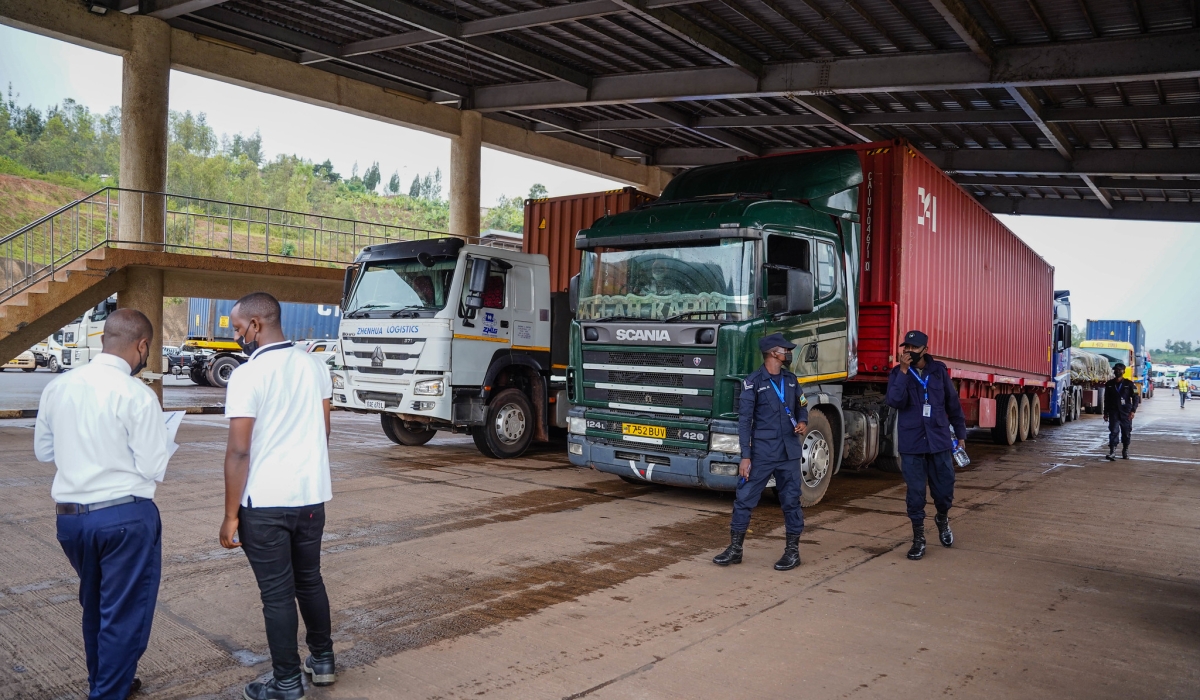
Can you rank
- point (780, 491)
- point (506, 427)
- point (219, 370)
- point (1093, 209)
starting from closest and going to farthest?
1. point (780, 491)
2. point (506, 427)
3. point (1093, 209)
4. point (219, 370)

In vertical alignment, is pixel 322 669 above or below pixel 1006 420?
below

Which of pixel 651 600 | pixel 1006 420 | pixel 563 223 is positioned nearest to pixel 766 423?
pixel 651 600

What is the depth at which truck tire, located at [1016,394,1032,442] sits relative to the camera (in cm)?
1686

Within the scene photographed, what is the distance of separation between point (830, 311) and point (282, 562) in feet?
20.8

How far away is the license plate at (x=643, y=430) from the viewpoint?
8188 millimetres

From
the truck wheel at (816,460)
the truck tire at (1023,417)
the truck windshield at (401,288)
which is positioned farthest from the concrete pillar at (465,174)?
the truck wheel at (816,460)

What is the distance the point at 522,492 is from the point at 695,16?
30.4 ft

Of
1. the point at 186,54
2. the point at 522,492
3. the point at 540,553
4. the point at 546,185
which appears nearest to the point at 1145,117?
the point at 522,492

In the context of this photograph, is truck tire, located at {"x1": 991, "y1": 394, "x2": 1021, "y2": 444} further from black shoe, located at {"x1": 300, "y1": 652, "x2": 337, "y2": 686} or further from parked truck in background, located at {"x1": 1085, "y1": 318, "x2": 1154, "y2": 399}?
parked truck in background, located at {"x1": 1085, "y1": 318, "x2": 1154, "y2": 399}

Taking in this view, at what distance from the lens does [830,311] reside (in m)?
8.72

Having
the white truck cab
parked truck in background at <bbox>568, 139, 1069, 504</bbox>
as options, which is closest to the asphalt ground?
the white truck cab

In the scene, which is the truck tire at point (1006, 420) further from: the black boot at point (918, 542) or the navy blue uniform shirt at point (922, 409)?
the black boot at point (918, 542)

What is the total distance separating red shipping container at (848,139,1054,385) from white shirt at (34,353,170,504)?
7.79 metres

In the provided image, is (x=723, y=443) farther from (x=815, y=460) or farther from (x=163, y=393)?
(x=163, y=393)
